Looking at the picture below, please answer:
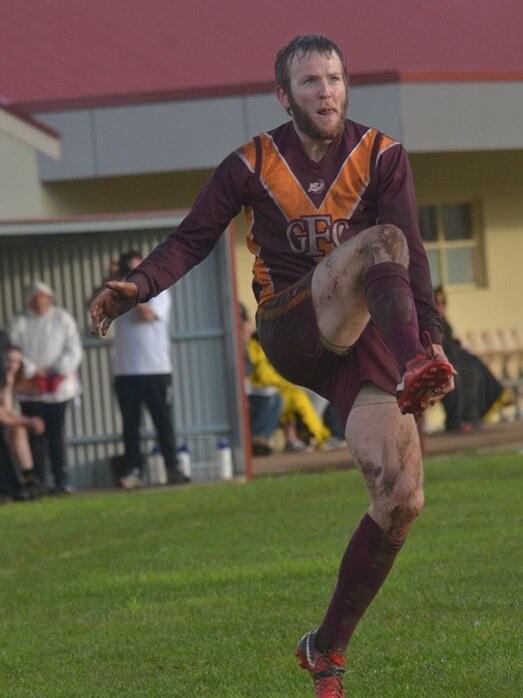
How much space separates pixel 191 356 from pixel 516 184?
740 centimetres

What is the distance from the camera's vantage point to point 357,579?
17.8 feet

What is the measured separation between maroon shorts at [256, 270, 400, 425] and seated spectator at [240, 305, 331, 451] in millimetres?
11844

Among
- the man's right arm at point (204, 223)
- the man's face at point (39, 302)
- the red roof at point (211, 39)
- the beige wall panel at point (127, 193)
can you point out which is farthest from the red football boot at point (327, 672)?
the red roof at point (211, 39)

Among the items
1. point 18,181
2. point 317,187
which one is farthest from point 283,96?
point 18,181

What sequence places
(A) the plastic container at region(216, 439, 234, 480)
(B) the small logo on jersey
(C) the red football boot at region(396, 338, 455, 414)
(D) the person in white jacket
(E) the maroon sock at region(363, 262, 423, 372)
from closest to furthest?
(C) the red football boot at region(396, 338, 455, 414)
(E) the maroon sock at region(363, 262, 423, 372)
(B) the small logo on jersey
(D) the person in white jacket
(A) the plastic container at region(216, 439, 234, 480)

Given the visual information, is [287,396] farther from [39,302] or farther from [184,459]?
[39,302]

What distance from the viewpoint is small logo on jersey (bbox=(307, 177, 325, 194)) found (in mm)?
5504

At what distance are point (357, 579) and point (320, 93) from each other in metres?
1.67

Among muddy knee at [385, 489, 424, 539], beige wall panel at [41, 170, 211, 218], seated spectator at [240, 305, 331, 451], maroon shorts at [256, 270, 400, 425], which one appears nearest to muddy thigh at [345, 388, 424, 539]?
muddy knee at [385, 489, 424, 539]

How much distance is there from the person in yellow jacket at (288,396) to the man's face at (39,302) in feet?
9.41

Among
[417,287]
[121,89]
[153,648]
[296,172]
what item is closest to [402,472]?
[417,287]

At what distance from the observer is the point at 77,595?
911cm

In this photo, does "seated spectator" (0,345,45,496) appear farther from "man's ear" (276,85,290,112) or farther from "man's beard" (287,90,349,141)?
"man's beard" (287,90,349,141)

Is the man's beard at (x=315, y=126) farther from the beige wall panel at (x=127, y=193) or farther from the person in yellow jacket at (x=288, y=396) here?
the beige wall panel at (x=127, y=193)
